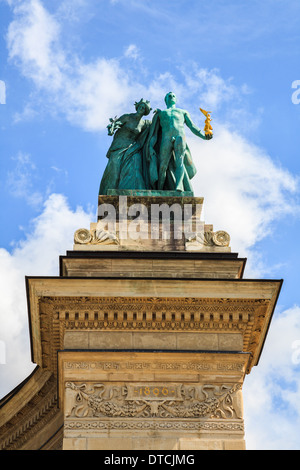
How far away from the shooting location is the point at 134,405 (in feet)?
91.6

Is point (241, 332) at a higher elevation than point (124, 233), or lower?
lower

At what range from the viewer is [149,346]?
28.7m

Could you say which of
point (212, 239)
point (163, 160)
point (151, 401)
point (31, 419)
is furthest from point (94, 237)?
point (31, 419)

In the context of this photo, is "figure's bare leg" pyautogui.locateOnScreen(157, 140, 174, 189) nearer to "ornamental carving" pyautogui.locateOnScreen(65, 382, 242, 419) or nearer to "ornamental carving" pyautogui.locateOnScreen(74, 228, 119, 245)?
"ornamental carving" pyautogui.locateOnScreen(74, 228, 119, 245)

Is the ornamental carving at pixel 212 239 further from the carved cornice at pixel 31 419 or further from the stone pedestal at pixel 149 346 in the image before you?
the carved cornice at pixel 31 419

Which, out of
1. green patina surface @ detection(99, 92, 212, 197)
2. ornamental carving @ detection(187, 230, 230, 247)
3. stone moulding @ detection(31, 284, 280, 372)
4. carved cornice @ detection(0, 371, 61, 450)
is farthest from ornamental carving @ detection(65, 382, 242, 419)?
green patina surface @ detection(99, 92, 212, 197)

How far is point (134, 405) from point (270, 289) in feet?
14.8

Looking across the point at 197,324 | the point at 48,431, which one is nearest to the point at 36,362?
the point at 48,431

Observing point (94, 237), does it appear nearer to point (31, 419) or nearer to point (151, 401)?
point (151, 401)

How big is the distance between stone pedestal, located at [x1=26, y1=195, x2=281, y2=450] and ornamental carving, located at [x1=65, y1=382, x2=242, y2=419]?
0.08 ft

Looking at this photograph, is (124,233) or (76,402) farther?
(124,233)

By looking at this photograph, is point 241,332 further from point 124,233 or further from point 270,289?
point 124,233

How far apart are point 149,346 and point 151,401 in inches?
57.8
